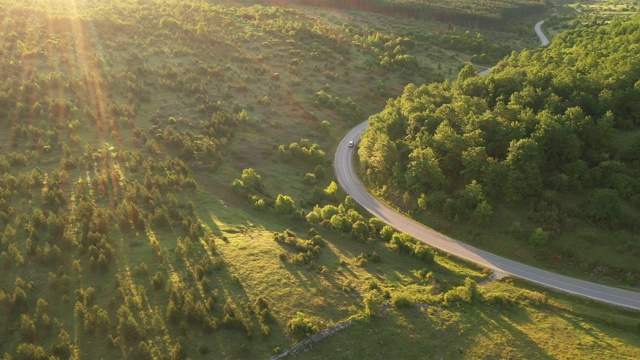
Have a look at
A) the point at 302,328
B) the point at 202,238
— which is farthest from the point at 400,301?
the point at 202,238

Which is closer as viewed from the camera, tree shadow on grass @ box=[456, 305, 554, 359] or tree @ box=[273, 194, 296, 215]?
tree shadow on grass @ box=[456, 305, 554, 359]

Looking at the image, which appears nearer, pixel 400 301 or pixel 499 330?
pixel 499 330

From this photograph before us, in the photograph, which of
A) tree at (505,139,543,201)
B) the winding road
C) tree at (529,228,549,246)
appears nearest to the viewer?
the winding road

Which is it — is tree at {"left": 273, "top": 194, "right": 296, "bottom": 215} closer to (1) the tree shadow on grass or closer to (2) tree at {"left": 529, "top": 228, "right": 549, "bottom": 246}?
(1) the tree shadow on grass

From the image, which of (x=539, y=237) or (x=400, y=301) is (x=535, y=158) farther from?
(x=400, y=301)

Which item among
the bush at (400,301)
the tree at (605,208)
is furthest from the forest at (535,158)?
the bush at (400,301)

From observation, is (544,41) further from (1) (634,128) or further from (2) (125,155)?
(2) (125,155)

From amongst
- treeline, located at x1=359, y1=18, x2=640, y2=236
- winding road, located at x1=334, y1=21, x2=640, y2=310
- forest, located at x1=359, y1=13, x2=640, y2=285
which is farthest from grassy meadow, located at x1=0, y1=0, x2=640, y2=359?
treeline, located at x1=359, y1=18, x2=640, y2=236

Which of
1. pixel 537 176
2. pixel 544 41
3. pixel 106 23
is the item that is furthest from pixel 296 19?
pixel 537 176
